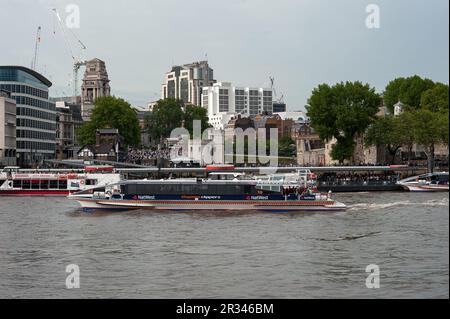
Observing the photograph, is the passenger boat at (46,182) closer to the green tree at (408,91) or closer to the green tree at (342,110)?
the green tree at (342,110)

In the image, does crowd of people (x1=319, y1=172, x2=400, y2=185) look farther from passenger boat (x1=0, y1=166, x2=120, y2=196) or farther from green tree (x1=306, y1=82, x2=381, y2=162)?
passenger boat (x1=0, y1=166, x2=120, y2=196)

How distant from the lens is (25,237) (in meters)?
41.3

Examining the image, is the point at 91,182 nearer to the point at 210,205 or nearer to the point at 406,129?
the point at 210,205

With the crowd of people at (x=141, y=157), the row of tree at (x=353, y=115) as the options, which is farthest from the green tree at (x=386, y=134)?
the crowd of people at (x=141, y=157)

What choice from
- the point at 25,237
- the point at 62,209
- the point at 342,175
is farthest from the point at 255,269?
the point at 342,175

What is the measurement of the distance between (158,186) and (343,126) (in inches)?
2231

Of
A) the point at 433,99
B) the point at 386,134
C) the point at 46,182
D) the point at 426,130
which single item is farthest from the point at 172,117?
the point at 426,130

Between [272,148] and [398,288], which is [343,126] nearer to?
[272,148]

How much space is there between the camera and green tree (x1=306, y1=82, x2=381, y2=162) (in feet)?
369

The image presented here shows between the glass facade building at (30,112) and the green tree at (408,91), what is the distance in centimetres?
5998

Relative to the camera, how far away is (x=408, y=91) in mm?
123625

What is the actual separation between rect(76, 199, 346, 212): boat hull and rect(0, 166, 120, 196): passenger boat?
2431cm

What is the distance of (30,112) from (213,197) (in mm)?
84261
